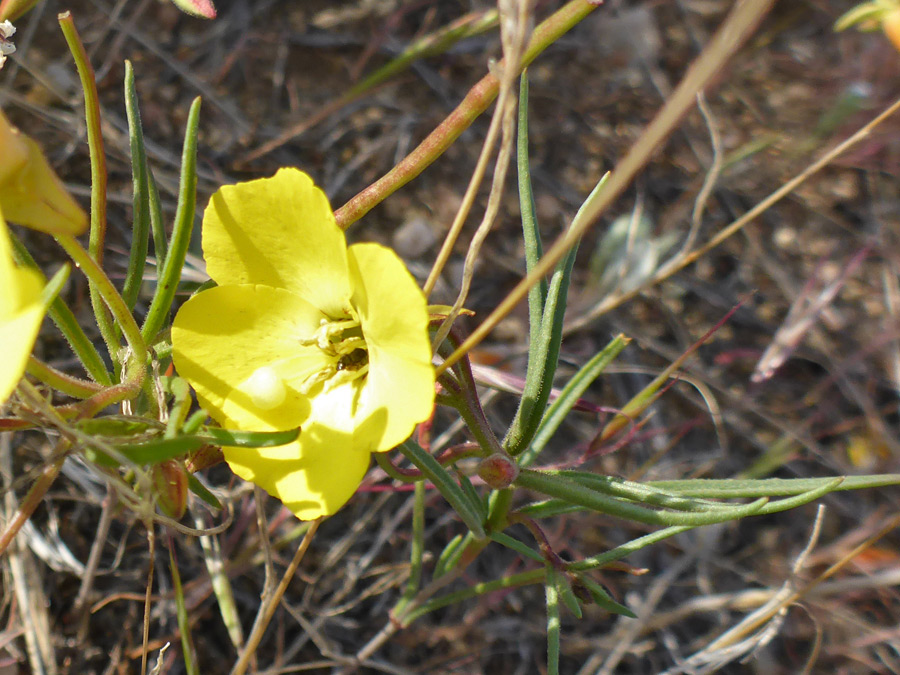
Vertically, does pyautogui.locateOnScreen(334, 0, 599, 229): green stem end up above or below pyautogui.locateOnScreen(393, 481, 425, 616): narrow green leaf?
above

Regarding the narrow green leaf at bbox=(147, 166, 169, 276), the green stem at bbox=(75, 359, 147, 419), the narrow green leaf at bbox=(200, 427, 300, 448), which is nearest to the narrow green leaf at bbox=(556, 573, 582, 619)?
the narrow green leaf at bbox=(200, 427, 300, 448)

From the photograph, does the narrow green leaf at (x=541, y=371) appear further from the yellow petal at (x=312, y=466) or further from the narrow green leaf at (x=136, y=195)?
the narrow green leaf at (x=136, y=195)

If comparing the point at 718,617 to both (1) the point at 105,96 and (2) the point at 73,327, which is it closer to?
(2) the point at 73,327

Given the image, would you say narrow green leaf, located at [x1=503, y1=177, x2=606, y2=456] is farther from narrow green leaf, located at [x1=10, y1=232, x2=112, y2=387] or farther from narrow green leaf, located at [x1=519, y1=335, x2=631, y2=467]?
narrow green leaf, located at [x1=10, y1=232, x2=112, y2=387]

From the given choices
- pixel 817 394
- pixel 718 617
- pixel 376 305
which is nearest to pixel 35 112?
pixel 376 305

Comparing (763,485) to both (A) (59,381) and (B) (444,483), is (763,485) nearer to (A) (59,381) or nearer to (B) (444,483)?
(B) (444,483)

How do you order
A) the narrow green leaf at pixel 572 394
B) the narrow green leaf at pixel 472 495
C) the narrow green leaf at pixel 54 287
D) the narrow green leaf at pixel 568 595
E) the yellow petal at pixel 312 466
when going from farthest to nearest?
the narrow green leaf at pixel 572 394 < the narrow green leaf at pixel 472 495 < the narrow green leaf at pixel 568 595 < the yellow petal at pixel 312 466 < the narrow green leaf at pixel 54 287

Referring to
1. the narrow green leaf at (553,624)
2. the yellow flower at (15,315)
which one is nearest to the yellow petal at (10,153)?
the yellow flower at (15,315)
